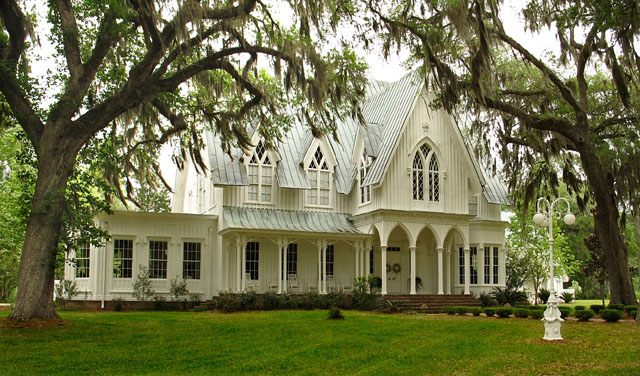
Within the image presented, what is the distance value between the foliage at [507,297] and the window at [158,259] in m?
14.1

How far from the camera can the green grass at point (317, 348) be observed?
1183 cm

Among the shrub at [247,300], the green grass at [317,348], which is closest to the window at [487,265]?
the shrub at [247,300]

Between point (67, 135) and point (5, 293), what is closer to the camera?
point (67, 135)

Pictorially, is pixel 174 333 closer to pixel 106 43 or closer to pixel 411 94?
pixel 106 43

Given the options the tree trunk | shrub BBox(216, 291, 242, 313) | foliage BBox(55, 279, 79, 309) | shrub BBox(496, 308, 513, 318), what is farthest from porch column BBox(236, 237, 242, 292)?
shrub BBox(496, 308, 513, 318)

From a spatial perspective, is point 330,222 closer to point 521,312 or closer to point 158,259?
point 158,259

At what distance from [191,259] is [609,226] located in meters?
16.2

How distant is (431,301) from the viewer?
26.9 metres

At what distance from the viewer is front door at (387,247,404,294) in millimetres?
30391

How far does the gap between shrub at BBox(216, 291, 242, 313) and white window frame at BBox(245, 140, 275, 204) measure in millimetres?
4928

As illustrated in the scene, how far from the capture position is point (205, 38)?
17.5m

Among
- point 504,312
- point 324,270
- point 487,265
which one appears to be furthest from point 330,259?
point 504,312

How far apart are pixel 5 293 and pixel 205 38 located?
26.9m

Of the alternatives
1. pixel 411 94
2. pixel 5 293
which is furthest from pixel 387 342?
pixel 5 293
